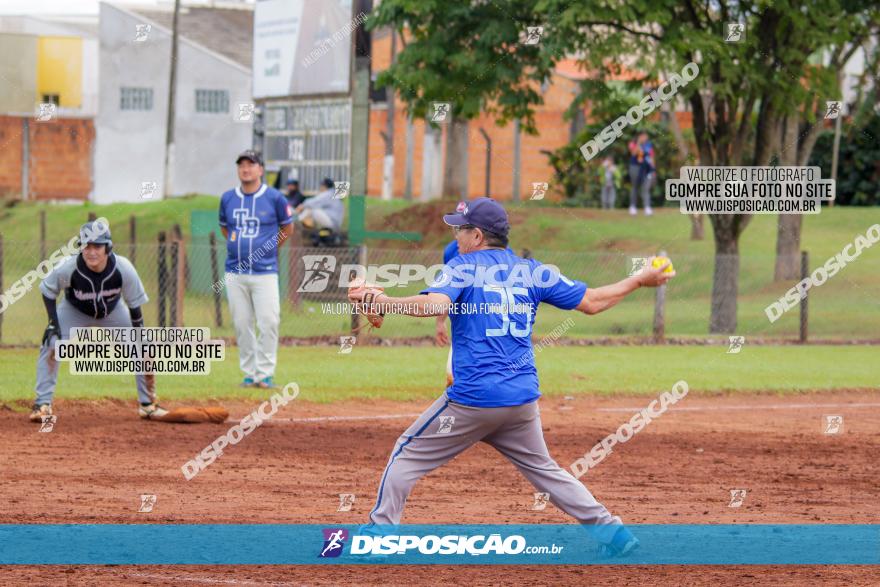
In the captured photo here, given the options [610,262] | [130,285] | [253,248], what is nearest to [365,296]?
[130,285]

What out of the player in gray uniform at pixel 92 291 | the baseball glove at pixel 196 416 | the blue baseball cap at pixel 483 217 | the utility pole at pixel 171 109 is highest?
the utility pole at pixel 171 109

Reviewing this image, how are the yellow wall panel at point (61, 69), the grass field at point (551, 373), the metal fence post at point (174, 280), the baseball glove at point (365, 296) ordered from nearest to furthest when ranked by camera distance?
the baseball glove at point (365, 296) → the grass field at point (551, 373) → the metal fence post at point (174, 280) → the yellow wall panel at point (61, 69)

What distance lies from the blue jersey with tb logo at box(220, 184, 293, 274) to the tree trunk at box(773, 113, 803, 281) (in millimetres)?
13581

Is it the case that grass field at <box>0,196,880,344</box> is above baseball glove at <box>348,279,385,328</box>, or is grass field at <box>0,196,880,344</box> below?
below

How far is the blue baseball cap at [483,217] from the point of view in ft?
23.1

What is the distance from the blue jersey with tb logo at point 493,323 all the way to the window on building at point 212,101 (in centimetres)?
4374

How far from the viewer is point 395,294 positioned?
21031mm

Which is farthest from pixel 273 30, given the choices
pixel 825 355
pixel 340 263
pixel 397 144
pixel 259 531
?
pixel 259 531

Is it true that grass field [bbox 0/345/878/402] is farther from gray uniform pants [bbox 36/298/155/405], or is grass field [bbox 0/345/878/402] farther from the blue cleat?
the blue cleat

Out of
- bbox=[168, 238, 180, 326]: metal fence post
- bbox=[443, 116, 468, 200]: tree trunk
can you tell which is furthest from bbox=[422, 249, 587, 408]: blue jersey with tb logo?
bbox=[443, 116, 468, 200]: tree trunk

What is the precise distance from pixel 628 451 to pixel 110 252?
477 centimetres

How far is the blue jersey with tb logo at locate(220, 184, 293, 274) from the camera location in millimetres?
14031

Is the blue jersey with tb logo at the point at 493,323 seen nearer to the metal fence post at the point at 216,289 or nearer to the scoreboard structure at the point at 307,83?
the metal fence post at the point at 216,289

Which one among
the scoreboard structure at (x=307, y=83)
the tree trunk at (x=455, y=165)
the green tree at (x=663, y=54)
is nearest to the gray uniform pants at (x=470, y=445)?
the green tree at (x=663, y=54)
